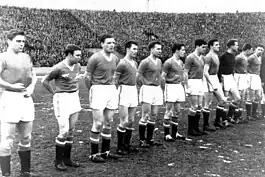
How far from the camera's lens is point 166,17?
33594 mm

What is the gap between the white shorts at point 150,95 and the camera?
23.1 feet

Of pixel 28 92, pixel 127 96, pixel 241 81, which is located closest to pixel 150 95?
pixel 127 96

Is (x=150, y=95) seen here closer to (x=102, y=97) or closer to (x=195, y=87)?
(x=102, y=97)

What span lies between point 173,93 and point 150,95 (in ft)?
2.18

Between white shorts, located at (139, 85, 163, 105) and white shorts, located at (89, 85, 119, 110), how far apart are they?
98cm

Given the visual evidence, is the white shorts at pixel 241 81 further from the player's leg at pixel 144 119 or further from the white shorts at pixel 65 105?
the white shorts at pixel 65 105

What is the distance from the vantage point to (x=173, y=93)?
752 cm

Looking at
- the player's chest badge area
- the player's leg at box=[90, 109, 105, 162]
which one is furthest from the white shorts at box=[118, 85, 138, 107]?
the player's chest badge area

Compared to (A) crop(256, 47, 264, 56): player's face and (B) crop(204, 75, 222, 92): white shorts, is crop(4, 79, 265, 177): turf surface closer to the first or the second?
(B) crop(204, 75, 222, 92): white shorts

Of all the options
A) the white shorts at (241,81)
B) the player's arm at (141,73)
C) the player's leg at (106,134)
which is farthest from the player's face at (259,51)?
the player's leg at (106,134)

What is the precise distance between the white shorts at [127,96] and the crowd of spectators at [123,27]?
Answer: 1995 cm

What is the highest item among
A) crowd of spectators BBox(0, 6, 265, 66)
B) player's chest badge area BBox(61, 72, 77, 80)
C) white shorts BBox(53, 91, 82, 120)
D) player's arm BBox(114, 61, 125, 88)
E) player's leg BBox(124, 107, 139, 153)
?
crowd of spectators BBox(0, 6, 265, 66)

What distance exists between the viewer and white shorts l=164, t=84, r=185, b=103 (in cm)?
751

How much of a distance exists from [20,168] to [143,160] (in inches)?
76.0
